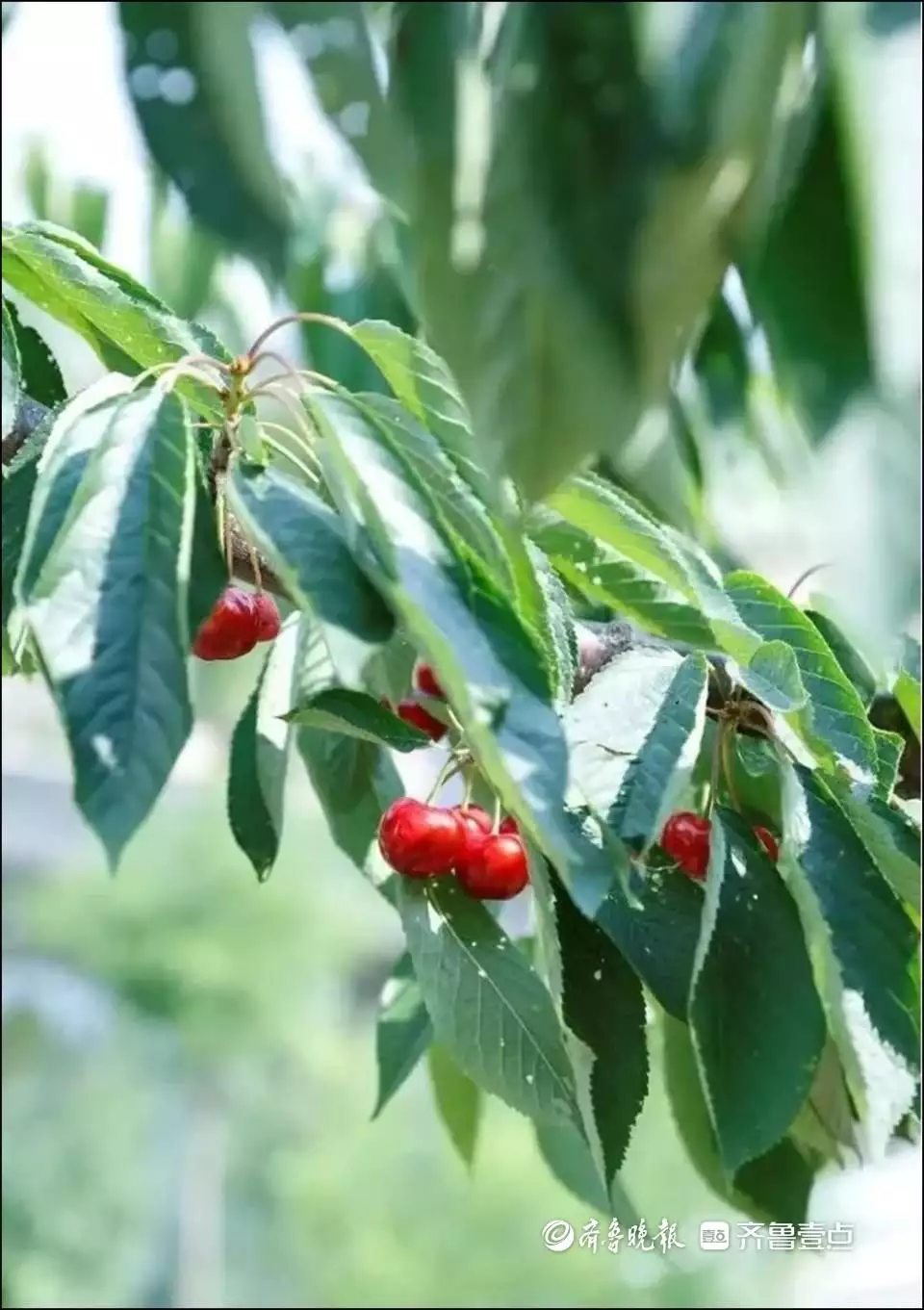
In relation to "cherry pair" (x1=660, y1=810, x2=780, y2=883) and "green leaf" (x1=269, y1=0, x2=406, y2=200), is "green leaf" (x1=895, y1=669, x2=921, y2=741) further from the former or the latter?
"green leaf" (x1=269, y1=0, x2=406, y2=200)

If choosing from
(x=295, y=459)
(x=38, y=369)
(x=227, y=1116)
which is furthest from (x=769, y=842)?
(x=227, y=1116)

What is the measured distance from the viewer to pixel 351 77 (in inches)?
6.8

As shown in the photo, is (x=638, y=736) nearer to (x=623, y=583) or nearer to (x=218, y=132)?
(x=623, y=583)

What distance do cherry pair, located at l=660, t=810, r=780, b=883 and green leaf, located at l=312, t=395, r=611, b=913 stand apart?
18 cm

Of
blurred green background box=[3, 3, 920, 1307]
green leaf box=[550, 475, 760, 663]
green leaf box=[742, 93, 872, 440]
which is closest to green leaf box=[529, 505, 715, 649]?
green leaf box=[550, 475, 760, 663]

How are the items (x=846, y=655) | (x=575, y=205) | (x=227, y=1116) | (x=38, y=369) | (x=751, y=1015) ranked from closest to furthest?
1. (x=575, y=205)
2. (x=751, y=1015)
3. (x=38, y=369)
4. (x=846, y=655)
5. (x=227, y=1116)

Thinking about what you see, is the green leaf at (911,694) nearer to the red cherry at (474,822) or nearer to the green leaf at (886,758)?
the green leaf at (886,758)

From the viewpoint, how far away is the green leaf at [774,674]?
44 centimetres

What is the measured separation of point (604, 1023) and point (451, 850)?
0.10 meters

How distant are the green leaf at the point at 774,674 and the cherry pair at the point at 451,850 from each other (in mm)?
127

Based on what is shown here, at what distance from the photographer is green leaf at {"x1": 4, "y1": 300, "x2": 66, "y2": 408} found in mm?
515

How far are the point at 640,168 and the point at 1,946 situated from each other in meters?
2.04

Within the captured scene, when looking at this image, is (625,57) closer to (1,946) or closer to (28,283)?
(28,283)

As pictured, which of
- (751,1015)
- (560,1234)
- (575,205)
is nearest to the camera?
(575,205)
